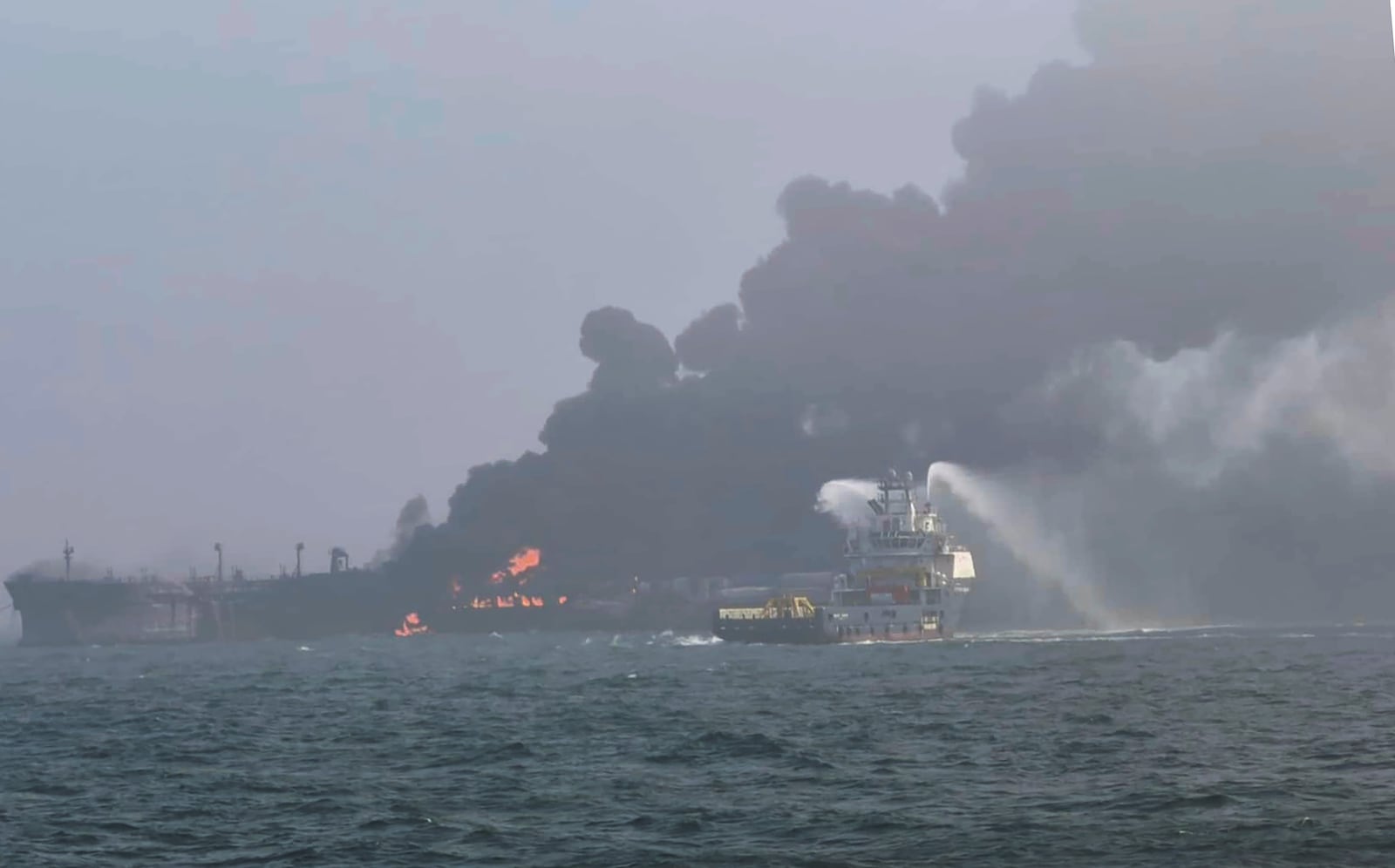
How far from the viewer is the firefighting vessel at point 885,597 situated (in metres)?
174

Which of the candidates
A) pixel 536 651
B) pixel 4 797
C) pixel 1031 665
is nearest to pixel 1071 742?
pixel 4 797

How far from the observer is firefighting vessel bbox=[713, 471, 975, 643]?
569ft

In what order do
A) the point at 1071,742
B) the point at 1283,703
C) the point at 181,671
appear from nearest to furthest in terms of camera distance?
the point at 1071,742 → the point at 1283,703 → the point at 181,671

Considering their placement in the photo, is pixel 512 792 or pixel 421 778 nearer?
pixel 512 792

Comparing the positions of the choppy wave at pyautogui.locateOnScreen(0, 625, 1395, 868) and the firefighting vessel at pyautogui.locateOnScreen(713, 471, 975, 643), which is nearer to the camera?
the choppy wave at pyautogui.locateOnScreen(0, 625, 1395, 868)

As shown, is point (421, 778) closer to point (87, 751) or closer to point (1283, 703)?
point (87, 751)

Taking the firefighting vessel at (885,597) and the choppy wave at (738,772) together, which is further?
the firefighting vessel at (885,597)

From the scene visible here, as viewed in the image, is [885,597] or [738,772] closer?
[738,772]

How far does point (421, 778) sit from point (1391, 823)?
3410 centimetres

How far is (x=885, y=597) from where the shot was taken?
594 feet

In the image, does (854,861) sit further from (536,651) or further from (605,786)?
(536,651)

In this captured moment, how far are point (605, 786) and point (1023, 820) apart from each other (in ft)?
54.6

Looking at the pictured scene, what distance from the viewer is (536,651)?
192125mm

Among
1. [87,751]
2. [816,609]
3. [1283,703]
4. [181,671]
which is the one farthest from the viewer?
[816,609]
